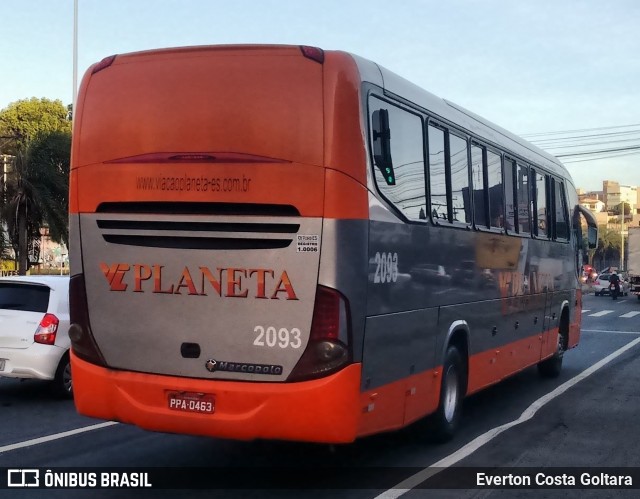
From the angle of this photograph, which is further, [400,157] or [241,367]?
[400,157]

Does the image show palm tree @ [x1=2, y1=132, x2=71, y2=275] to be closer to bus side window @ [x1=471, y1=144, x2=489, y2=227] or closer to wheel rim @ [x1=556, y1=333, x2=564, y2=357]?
wheel rim @ [x1=556, y1=333, x2=564, y2=357]

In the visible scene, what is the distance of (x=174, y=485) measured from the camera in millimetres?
6809

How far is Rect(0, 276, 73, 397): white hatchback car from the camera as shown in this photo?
34.0 feet

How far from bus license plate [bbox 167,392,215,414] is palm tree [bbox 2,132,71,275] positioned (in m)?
26.7

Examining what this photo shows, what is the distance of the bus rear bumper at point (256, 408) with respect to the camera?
6094mm

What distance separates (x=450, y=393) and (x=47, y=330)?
199 inches

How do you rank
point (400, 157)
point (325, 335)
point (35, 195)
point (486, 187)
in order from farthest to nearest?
1. point (35, 195)
2. point (486, 187)
3. point (400, 157)
4. point (325, 335)

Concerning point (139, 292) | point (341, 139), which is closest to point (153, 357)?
point (139, 292)

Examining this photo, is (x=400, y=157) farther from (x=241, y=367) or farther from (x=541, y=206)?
(x=541, y=206)

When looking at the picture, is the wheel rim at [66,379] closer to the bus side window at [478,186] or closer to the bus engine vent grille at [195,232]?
the bus engine vent grille at [195,232]

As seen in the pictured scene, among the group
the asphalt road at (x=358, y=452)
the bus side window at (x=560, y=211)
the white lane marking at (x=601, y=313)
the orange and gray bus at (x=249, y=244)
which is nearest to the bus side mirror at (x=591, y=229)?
the bus side window at (x=560, y=211)

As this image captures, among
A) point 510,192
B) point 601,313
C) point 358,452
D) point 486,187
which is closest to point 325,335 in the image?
point 358,452

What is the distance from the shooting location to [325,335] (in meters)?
6.13

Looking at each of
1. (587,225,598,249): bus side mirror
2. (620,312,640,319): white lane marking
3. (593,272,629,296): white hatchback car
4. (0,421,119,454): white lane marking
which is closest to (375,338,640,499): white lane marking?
(587,225,598,249): bus side mirror
